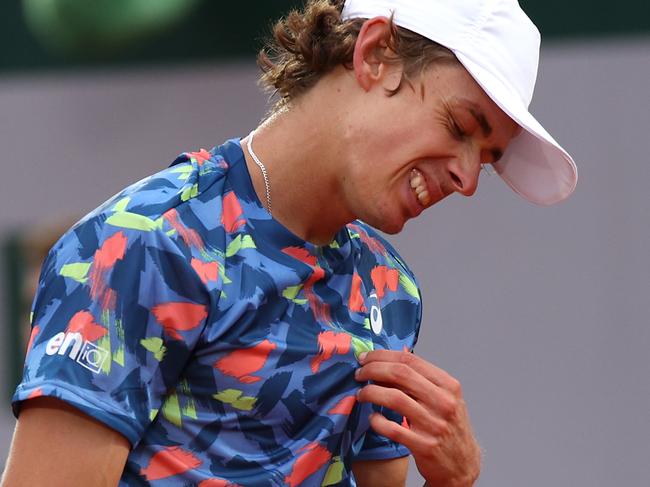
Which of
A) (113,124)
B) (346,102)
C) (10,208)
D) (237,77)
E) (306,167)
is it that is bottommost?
(10,208)

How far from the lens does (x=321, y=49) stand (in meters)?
1.78

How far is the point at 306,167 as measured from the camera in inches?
67.7

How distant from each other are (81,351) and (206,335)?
0.58ft

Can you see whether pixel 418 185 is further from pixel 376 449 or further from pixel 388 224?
pixel 376 449

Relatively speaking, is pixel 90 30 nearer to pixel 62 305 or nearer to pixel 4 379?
pixel 4 379

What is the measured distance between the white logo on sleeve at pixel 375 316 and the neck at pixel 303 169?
0.58ft

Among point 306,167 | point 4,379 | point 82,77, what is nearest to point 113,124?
point 82,77

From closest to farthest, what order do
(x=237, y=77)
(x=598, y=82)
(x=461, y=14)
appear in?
(x=461, y=14) → (x=598, y=82) → (x=237, y=77)

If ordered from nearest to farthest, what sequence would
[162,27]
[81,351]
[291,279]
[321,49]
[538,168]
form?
[81,351]
[291,279]
[321,49]
[538,168]
[162,27]

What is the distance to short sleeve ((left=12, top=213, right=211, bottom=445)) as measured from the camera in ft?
4.75

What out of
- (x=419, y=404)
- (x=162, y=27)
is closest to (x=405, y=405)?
(x=419, y=404)

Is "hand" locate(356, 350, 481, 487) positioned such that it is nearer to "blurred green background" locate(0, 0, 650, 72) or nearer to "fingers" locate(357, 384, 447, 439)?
"fingers" locate(357, 384, 447, 439)

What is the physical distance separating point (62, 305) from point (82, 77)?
3421mm

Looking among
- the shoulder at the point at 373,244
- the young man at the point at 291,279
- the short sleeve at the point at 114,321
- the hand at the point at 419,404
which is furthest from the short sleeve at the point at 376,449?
the short sleeve at the point at 114,321
